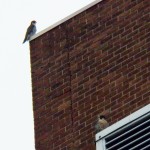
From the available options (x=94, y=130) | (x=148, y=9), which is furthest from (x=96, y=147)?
(x=148, y=9)

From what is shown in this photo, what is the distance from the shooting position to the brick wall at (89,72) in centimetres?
1361

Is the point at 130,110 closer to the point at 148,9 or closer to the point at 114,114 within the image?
the point at 114,114

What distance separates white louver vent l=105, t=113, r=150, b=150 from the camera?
41.8 feet

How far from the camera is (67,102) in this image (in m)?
14.2

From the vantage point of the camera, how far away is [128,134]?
13000 mm

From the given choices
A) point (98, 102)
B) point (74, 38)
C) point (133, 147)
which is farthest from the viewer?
point (74, 38)

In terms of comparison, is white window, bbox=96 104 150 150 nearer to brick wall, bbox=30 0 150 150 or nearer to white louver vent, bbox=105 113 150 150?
white louver vent, bbox=105 113 150 150

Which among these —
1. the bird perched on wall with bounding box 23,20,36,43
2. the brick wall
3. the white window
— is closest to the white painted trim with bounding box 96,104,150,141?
the white window

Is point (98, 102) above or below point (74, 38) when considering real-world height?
below

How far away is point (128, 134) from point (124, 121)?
0.20 meters

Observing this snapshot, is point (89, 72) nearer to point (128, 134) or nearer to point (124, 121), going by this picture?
point (124, 121)

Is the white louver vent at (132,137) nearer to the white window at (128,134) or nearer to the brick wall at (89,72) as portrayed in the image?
the white window at (128,134)

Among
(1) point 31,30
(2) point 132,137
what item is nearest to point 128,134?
(2) point 132,137

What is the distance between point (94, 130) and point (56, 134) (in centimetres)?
72
